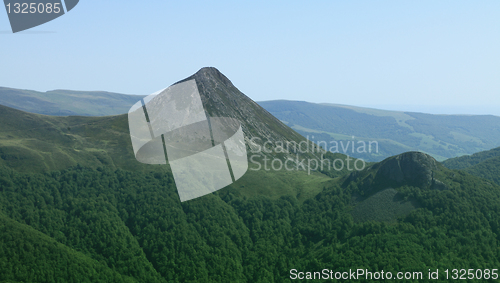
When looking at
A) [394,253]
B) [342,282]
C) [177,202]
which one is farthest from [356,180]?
[177,202]

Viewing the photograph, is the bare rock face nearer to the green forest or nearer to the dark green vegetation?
the dark green vegetation

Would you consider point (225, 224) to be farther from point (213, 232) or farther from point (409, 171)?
point (409, 171)

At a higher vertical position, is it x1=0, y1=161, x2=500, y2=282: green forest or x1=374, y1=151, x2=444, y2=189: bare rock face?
x1=374, y1=151, x2=444, y2=189: bare rock face

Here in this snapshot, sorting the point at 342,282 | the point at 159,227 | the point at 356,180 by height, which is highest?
the point at 356,180

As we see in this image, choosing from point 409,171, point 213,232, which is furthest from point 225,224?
point 409,171

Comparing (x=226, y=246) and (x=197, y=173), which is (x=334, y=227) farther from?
(x=197, y=173)

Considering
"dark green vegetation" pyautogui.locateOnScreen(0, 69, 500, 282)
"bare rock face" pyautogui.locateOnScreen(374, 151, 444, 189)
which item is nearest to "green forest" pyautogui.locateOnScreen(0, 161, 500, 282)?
"dark green vegetation" pyautogui.locateOnScreen(0, 69, 500, 282)
